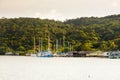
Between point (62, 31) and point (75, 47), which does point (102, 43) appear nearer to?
point (75, 47)

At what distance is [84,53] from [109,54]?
59.0 feet

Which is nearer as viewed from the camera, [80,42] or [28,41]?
[80,42]

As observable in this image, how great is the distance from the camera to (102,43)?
6629 inches

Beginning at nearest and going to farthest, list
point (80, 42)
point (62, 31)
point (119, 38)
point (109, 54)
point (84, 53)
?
point (109, 54)
point (84, 53)
point (119, 38)
point (80, 42)
point (62, 31)

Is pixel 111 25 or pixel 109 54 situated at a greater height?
pixel 111 25

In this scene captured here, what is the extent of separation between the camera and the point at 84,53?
520 feet

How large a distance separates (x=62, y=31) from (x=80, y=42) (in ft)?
55.4
